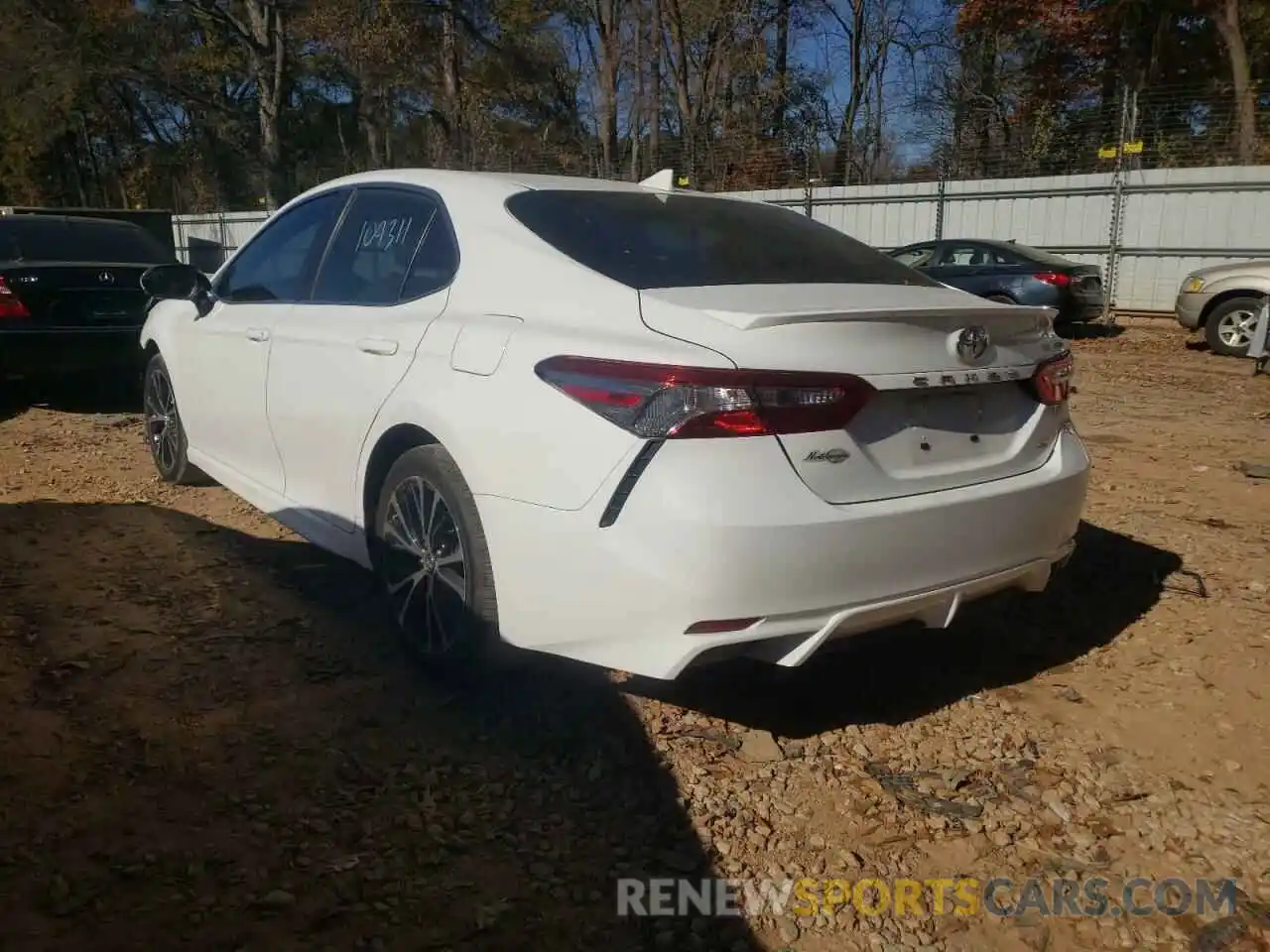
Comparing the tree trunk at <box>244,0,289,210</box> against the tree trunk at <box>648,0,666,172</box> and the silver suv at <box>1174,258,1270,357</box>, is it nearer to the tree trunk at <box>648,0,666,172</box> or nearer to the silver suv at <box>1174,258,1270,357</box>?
the tree trunk at <box>648,0,666,172</box>

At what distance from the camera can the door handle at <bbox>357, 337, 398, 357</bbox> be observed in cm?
306

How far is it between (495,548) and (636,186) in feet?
5.22

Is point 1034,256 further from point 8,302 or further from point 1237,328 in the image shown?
point 8,302

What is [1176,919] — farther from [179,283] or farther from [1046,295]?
[1046,295]

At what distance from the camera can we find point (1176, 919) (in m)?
2.17

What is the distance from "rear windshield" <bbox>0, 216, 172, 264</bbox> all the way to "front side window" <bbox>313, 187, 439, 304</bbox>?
459 cm

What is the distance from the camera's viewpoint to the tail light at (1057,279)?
41.5 feet

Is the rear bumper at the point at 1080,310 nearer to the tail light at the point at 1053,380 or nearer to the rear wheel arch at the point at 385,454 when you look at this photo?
the tail light at the point at 1053,380

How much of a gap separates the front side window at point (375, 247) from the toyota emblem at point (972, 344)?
5.42 ft

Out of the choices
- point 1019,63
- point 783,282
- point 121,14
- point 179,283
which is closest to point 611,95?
point 1019,63

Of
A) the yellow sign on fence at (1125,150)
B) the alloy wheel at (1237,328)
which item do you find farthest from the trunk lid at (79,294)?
the yellow sign on fence at (1125,150)

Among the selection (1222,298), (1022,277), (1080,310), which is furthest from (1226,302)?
(1022,277)

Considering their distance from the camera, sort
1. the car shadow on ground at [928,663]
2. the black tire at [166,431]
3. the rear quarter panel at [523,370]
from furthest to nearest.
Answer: the black tire at [166,431] < the car shadow on ground at [928,663] < the rear quarter panel at [523,370]

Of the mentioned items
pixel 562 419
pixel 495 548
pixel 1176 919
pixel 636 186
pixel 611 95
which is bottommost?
pixel 1176 919
